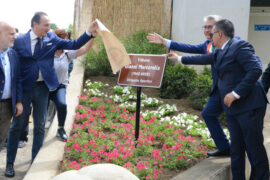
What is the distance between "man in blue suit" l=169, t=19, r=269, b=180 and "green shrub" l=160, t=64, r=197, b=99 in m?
3.81

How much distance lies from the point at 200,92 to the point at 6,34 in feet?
15.2

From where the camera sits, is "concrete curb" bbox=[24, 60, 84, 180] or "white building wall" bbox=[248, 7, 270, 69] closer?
"concrete curb" bbox=[24, 60, 84, 180]

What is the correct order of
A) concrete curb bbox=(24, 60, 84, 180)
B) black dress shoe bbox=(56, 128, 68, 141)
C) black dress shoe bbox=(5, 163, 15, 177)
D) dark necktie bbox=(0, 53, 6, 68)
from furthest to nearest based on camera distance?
black dress shoe bbox=(56, 128, 68, 141) → black dress shoe bbox=(5, 163, 15, 177) → concrete curb bbox=(24, 60, 84, 180) → dark necktie bbox=(0, 53, 6, 68)

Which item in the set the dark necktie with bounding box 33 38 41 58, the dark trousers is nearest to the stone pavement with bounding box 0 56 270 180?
the dark trousers

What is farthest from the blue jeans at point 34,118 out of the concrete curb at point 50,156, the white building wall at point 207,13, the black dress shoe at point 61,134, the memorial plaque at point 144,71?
the white building wall at point 207,13

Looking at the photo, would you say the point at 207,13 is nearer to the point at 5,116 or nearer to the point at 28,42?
the point at 28,42

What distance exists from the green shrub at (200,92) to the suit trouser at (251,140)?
3.20 meters

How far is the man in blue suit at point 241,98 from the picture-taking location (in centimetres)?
386

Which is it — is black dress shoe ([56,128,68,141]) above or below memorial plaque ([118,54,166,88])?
below

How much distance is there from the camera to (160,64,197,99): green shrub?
805 centimetres

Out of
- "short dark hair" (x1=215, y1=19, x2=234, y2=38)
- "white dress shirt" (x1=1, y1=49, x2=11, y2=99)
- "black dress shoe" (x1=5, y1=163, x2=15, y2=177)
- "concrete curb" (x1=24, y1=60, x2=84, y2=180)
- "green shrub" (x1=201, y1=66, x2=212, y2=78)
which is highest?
"short dark hair" (x1=215, y1=19, x2=234, y2=38)

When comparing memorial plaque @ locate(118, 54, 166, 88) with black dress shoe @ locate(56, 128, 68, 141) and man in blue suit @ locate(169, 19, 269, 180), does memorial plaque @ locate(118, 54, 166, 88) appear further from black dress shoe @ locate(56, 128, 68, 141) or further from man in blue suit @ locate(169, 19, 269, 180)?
black dress shoe @ locate(56, 128, 68, 141)

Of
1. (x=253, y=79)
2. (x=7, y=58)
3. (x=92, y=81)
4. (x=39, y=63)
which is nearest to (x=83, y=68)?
(x=92, y=81)

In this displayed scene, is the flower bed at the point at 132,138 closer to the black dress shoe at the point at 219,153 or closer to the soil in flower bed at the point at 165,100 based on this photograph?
the black dress shoe at the point at 219,153
